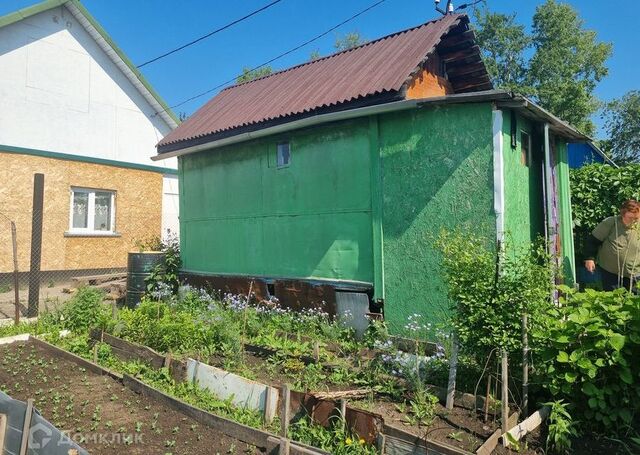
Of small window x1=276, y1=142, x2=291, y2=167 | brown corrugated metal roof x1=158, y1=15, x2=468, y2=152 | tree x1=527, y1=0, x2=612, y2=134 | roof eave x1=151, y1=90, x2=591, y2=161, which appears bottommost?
small window x1=276, y1=142, x2=291, y2=167

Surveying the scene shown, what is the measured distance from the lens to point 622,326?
311 centimetres

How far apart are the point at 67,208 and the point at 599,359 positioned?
40.3 ft

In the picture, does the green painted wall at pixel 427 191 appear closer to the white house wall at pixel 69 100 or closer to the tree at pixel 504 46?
the white house wall at pixel 69 100

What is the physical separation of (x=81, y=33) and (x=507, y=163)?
13251 mm

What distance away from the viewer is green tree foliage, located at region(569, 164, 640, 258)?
7375mm

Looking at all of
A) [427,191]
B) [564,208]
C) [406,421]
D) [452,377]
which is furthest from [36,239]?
[564,208]

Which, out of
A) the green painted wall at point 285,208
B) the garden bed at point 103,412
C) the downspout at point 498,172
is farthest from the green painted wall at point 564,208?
the garden bed at point 103,412

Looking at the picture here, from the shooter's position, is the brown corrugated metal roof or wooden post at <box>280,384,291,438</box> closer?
wooden post at <box>280,384,291,438</box>

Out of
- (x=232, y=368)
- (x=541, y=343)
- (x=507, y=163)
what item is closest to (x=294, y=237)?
(x=232, y=368)

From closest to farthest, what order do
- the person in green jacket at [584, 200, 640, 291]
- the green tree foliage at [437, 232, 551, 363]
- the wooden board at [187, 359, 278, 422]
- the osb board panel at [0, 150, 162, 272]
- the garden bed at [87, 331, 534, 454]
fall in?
the garden bed at [87, 331, 534, 454] → the green tree foliage at [437, 232, 551, 363] → the wooden board at [187, 359, 278, 422] → the person in green jacket at [584, 200, 640, 291] → the osb board panel at [0, 150, 162, 272]

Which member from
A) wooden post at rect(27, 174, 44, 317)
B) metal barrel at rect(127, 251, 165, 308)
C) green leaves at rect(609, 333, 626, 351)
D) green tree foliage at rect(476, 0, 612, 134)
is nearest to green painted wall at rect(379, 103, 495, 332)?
green leaves at rect(609, 333, 626, 351)

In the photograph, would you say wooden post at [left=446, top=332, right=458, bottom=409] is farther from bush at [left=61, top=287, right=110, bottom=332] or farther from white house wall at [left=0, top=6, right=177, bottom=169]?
white house wall at [left=0, top=6, right=177, bottom=169]

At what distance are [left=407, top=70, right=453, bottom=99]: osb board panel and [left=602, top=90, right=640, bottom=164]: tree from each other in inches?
926

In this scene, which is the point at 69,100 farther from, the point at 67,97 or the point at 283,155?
the point at 283,155
